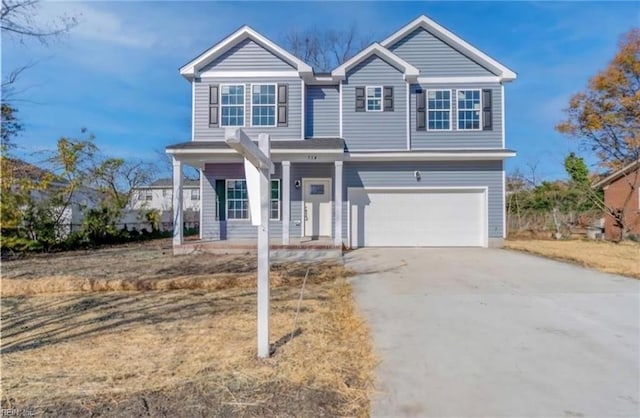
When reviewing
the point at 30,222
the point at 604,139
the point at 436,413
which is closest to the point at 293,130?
the point at 30,222

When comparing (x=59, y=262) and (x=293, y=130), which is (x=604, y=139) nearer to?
(x=293, y=130)

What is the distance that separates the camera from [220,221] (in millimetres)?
14242

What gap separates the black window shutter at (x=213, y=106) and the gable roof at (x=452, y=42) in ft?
20.8

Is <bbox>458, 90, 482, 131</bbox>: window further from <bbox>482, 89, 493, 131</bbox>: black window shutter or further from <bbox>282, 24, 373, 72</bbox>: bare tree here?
<bbox>282, 24, 373, 72</bbox>: bare tree

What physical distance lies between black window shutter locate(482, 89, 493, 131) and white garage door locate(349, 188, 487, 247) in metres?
2.40

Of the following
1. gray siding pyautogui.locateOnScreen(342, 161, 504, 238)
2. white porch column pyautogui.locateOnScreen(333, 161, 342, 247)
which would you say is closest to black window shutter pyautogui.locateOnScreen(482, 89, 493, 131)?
gray siding pyautogui.locateOnScreen(342, 161, 504, 238)

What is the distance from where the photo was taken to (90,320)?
5328 mm

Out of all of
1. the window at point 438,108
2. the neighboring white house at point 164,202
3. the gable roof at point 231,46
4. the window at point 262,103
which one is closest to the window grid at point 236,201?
the window at point 262,103

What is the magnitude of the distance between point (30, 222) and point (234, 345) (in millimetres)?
12512

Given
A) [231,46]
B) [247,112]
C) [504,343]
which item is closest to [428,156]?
[247,112]

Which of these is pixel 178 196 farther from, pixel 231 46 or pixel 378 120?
pixel 378 120

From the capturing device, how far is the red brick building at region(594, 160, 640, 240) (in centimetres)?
1955

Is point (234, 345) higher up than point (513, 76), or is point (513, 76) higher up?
point (513, 76)

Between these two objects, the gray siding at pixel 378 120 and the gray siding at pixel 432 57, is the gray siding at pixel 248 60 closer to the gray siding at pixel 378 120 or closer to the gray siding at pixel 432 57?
the gray siding at pixel 378 120
